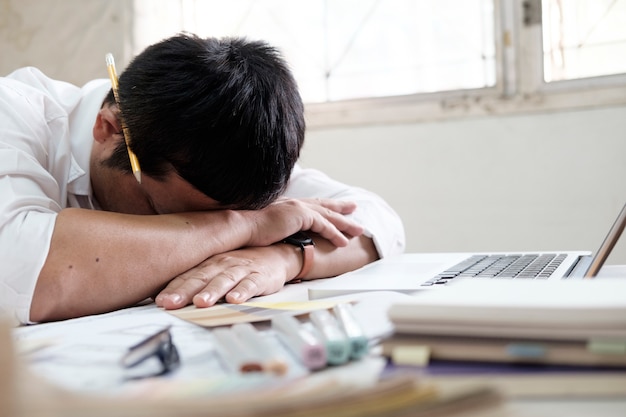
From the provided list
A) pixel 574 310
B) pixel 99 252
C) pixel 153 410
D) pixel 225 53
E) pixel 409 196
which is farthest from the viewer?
pixel 409 196

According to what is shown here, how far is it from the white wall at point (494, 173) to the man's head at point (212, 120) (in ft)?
4.52

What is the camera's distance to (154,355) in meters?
0.54

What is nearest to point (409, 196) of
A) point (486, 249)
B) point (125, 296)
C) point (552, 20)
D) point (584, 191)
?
point (486, 249)

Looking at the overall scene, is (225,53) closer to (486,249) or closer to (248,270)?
(248,270)

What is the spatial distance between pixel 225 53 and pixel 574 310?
30.4 inches

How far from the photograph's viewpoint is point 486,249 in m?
2.32

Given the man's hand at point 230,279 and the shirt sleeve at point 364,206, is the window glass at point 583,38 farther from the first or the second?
the man's hand at point 230,279

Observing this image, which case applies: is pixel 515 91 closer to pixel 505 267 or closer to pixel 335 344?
pixel 505 267

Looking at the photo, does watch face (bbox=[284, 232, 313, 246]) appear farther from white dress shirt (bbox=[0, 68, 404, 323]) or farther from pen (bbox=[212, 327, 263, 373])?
pen (bbox=[212, 327, 263, 373])

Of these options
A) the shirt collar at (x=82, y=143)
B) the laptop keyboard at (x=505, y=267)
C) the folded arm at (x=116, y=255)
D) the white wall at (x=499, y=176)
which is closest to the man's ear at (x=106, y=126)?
the shirt collar at (x=82, y=143)

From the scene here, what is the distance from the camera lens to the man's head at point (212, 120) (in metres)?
1.00

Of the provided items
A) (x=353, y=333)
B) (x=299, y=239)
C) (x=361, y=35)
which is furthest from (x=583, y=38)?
(x=353, y=333)

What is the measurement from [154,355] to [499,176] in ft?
6.39

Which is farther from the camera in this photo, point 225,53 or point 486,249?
point 486,249
